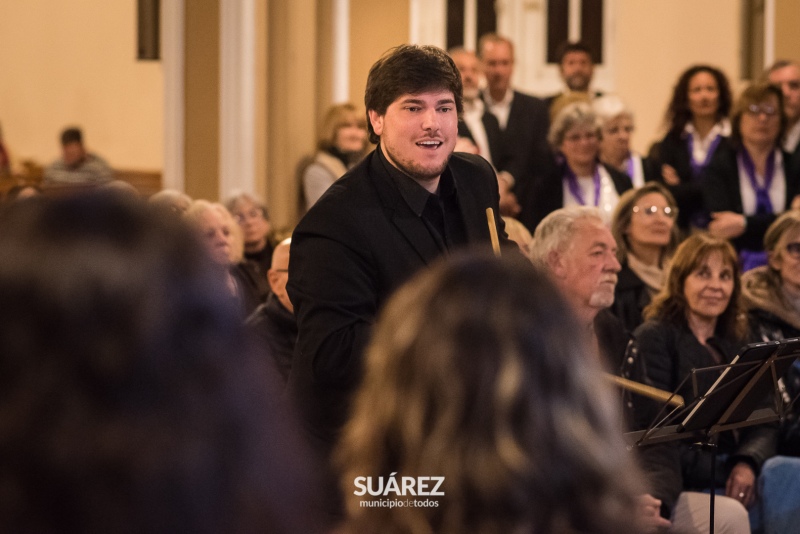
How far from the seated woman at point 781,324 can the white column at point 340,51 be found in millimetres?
4538

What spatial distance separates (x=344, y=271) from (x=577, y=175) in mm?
3801

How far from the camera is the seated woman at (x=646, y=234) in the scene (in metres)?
5.53

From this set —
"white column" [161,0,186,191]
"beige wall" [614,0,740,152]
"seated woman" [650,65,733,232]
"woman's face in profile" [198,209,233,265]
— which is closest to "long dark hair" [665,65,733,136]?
"seated woman" [650,65,733,232]

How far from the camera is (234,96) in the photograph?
7855mm

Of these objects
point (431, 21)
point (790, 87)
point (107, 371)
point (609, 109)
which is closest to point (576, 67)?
point (609, 109)

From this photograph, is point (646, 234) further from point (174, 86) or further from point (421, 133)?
point (174, 86)

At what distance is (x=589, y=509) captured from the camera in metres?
1.25

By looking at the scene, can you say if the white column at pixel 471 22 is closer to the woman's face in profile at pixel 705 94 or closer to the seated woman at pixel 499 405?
the woman's face in profile at pixel 705 94

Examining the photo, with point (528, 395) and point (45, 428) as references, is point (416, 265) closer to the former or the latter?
point (528, 395)

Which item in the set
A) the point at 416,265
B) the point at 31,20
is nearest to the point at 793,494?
the point at 416,265

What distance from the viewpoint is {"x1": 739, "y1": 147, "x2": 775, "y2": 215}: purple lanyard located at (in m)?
6.35

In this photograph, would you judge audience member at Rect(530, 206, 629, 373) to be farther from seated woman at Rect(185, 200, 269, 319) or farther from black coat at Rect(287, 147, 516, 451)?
seated woman at Rect(185, 200, 269, 319)

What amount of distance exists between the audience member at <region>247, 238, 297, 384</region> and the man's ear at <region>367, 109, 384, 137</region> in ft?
6.00

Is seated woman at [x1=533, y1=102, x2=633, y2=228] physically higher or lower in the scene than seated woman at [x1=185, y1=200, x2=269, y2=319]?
higher
